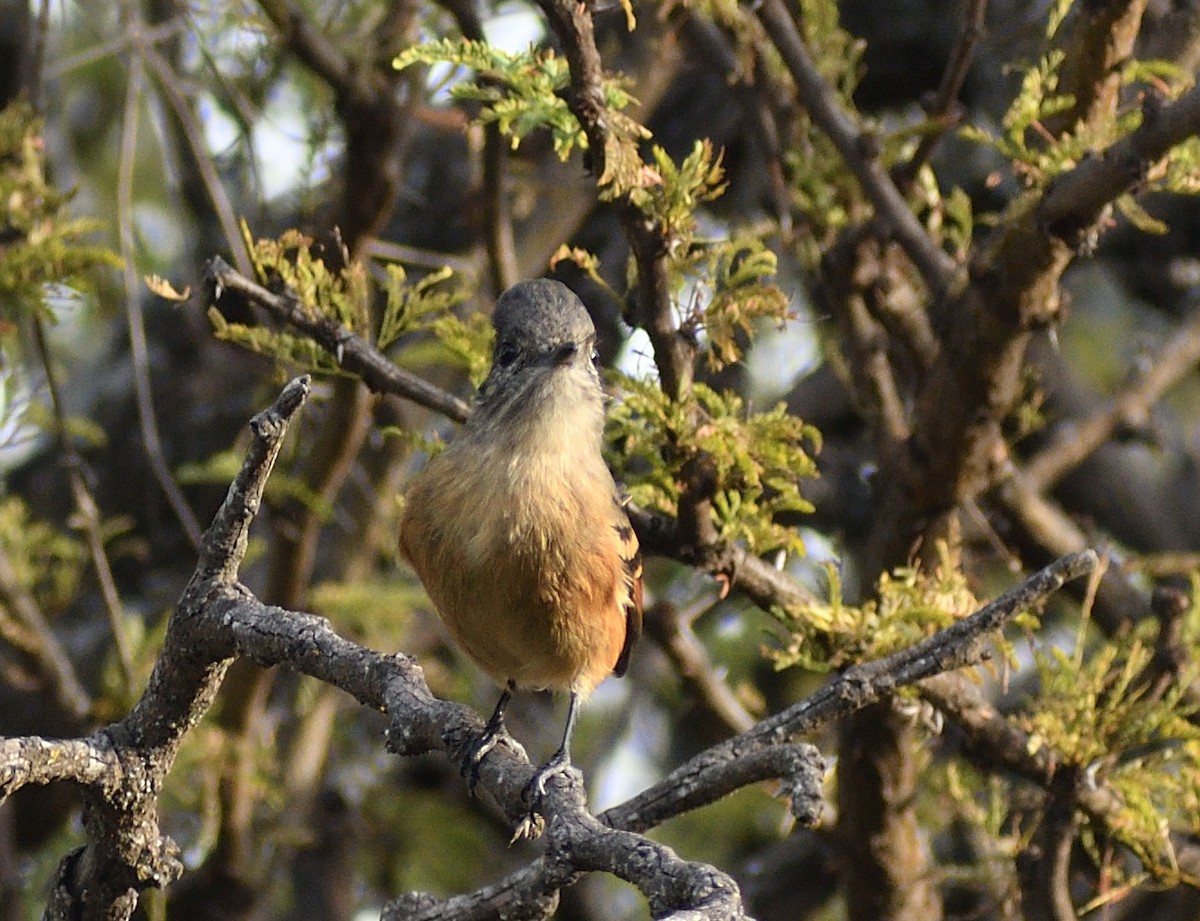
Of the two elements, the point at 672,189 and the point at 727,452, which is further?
the point at 727,452

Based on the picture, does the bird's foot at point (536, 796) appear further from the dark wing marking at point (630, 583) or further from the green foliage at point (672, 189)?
the green foliage at point (672, 189)

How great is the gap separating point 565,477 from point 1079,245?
1.25 m

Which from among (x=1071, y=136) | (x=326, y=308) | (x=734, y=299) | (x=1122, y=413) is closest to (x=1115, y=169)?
(x=1071, y=136)

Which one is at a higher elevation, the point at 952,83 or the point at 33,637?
the point at 952,83

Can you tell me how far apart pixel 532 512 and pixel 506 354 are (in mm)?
376

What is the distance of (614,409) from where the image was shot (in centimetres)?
364

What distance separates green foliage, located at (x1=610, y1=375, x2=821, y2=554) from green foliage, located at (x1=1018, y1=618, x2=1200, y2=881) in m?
0.75

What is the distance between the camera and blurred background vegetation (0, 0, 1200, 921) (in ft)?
11.6

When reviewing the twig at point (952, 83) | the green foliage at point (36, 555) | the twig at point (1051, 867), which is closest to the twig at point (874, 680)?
the twig at point (1051, 867)

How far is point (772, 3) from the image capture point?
4.04m

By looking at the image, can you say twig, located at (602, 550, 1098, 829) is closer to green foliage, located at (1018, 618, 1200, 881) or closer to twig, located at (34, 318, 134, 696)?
green foliage, located at (1018, 618, 1200, 881)

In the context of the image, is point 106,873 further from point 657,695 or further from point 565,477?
point 657,695

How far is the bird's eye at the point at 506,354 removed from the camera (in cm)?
353

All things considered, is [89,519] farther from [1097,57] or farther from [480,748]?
[1097,57]
